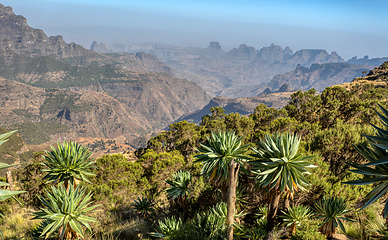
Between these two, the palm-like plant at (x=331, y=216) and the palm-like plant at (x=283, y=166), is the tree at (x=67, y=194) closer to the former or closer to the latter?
the palm-like plant at (x=283, y=166)

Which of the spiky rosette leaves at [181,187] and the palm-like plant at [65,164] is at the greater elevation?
the palm-like plant at [65,164]

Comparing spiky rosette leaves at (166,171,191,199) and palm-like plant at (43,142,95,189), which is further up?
palm-like plant at (43,142,95,189)

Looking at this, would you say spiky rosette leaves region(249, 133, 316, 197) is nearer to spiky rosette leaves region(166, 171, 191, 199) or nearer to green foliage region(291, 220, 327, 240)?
green foliage region(291, 220, 327, 240)

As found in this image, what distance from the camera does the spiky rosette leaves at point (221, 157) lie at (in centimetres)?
848

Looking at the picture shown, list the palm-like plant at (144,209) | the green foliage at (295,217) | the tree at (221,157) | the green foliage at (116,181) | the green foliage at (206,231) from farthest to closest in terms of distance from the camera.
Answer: the green foliage at (116,181) < the palm-like plant at (144,209) < the tree at (221,157) < the green foliage at (295,217) < the green foliage at (206,231)

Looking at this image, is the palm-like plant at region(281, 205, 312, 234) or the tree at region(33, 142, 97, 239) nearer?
the tree at region(33, 142, 97, 239)

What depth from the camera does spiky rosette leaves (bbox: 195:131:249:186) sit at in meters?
8.48

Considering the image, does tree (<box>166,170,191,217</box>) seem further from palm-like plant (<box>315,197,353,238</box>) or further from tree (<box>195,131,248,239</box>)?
palm-like plant (<box>315,197,353,238</box>)

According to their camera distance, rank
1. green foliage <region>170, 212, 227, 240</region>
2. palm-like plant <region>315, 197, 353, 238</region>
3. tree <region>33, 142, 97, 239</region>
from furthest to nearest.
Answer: palm-like plant <region>315, 197, 353, 238</region> → tree <region>33, 142, 97, 239</region> → green foliage <region>170, 212, 227, 240</region>

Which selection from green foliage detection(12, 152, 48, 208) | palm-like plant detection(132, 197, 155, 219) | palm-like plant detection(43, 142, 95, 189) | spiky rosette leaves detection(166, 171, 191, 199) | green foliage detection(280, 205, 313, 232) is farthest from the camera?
green foliage detection(12, 152, 48, 208)

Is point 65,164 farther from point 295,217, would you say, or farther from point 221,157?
point 295,217

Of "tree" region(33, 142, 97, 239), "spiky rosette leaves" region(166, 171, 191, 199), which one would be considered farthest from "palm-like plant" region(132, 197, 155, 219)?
"tree" region(33, 142, 97, 239)

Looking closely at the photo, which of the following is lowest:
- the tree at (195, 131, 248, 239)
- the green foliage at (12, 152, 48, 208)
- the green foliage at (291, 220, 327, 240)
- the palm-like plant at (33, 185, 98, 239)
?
the green foliage at (12, 152, 48, 208)

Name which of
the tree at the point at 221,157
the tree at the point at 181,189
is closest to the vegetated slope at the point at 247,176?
the tree at the point at 181,189
